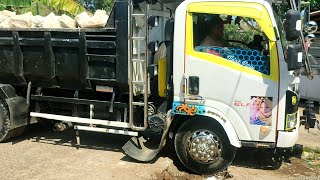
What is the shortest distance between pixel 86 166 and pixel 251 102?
2495mm

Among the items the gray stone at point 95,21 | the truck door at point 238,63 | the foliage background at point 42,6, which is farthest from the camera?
the foliage background at point 42,6

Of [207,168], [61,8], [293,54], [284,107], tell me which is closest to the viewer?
[293,54]

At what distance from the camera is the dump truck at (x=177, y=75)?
4.83 meters

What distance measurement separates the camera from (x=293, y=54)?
4410mm

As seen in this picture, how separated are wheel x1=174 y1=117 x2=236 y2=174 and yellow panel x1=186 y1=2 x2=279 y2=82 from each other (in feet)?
2.82

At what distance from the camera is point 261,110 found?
4.91 m

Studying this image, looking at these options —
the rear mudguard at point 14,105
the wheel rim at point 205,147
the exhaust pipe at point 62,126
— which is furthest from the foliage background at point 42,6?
the wheel rim at point 205,147

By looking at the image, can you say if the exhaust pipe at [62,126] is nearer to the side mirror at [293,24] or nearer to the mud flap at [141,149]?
the mud flap at [141,149]

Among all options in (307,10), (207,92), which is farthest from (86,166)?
(307,10)

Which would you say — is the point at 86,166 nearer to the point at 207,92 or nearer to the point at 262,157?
the point at 207,92

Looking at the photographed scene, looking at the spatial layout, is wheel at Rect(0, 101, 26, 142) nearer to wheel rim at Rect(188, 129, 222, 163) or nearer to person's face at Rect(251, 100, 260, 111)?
wheel rim at Rect(188, 129, 222, 163)

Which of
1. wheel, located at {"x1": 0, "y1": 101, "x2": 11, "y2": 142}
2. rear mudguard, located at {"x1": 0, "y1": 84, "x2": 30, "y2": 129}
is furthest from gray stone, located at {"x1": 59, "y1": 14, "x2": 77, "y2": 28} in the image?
wheel, located at {"x1": 0, "y1": 101, "x2": 11, "y2": 142}

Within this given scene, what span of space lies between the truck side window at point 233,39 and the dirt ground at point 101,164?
5.40 feet

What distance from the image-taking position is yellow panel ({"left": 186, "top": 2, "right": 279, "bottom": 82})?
15.5 ft
